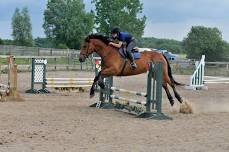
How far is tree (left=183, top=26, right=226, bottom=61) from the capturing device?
68812 millimetres

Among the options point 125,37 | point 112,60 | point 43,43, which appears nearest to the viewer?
point 125,37

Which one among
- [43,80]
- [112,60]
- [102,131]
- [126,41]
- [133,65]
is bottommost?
[102,131]

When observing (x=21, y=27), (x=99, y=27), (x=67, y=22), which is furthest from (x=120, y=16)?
(x=21, y=27)

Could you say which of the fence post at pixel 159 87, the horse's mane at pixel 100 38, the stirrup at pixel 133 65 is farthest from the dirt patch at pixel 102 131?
the horse's mane at pixel 100 38

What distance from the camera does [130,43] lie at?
13.6 metres

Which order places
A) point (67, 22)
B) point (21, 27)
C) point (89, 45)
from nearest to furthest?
point (89, 45)
point (67, 22)
point (21, 27)

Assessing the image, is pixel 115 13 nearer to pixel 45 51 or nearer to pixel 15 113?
pixel 45 51

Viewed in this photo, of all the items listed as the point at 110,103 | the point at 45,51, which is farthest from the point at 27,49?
the point at 110,103

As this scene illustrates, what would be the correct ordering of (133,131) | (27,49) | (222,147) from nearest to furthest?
(222,147) < (133,131) < (27,49)

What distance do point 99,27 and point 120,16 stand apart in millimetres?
3475

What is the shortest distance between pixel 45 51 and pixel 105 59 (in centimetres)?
4259

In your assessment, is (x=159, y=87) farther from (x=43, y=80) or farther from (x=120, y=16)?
(x=120, y=16)

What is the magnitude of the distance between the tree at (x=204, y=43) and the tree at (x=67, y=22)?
16.9m

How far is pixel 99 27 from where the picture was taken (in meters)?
77.0
